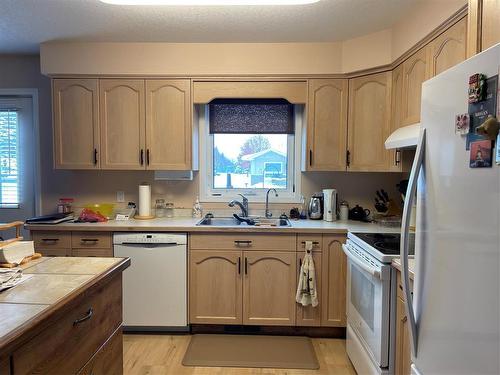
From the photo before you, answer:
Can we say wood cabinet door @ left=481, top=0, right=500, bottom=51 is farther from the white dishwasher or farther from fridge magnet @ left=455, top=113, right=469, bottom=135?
the white dishwasher

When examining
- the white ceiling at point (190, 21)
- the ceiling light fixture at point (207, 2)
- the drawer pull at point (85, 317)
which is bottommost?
the drawer pull at point (85, 317)

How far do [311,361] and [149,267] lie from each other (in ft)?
4.52

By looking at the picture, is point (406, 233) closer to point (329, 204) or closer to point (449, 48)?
point (449, 48)

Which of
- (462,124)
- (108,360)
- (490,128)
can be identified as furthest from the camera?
(108,360)

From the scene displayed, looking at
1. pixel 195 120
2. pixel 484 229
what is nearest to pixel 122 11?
pixel 195 120

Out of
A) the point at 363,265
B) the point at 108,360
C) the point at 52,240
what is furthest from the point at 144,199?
the point at 363,265

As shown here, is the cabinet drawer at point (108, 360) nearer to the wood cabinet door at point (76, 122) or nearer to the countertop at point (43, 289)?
the countertop at point (43, 289)

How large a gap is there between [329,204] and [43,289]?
2.28m

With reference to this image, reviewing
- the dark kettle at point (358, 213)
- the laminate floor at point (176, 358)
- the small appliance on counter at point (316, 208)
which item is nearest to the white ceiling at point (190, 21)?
the small appliance on counter at point (316, 208)

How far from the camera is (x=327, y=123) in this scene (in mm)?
2855

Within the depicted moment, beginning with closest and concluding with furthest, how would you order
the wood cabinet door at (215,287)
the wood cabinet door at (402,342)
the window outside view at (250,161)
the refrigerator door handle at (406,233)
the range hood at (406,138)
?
the refrigerator door handle at (406,233) → the wood cabinet door at (402,342) → the range hood at (406,138) → the wood cabinet door at (215,287) → the window outside view at (250,161)

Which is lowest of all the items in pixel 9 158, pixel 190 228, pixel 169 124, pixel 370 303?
pixel 370 303

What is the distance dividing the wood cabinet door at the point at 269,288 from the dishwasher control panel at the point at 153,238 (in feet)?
1.70

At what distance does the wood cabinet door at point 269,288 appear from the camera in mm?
2684
